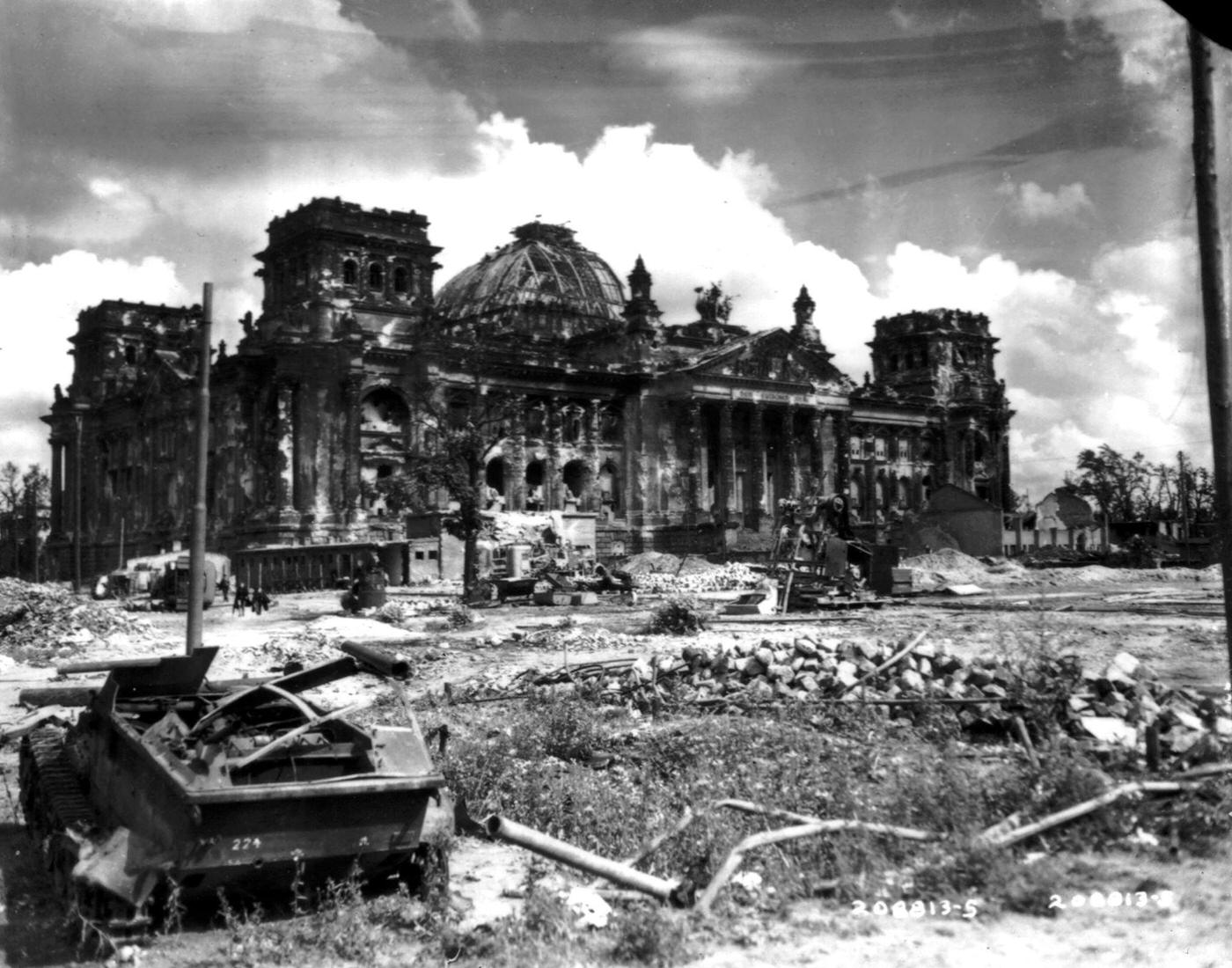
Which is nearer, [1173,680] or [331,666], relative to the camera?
[331,666]

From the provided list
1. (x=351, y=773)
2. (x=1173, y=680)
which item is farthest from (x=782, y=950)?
(x=1173, y=680)

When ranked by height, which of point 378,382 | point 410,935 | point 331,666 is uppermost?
point 378,382

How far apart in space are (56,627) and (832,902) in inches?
843

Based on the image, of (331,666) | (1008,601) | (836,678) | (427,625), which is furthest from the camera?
(1008,601)

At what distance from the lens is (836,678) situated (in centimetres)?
1230

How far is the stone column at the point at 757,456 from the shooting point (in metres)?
68.8

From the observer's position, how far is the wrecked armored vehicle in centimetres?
604

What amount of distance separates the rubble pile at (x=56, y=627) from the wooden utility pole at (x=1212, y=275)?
18.3 metres

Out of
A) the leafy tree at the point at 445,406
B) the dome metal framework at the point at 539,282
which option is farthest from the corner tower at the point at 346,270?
the dome metal framework at the point at 539,282

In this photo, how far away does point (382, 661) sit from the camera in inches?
275

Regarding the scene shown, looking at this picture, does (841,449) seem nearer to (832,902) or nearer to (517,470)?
(517,470)

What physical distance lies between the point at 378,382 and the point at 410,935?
50.3 metres

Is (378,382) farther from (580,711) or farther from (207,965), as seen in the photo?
(207,965)

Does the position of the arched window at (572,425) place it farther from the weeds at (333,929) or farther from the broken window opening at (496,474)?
the weeds at (333,929)
